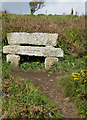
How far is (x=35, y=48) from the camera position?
5.57 m

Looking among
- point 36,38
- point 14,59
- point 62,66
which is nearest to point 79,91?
point 62,66

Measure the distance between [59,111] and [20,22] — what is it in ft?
17.7

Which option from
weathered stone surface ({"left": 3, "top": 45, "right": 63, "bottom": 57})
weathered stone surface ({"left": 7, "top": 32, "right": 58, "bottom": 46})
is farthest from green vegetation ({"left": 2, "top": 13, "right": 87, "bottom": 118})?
weathered stone surface ({"left": 7, "top": 32, "right": 58, "bottom": 46})

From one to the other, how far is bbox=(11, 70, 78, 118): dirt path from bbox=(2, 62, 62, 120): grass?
0.70 ft

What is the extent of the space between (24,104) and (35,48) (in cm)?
272

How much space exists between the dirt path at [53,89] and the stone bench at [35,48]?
557 mm

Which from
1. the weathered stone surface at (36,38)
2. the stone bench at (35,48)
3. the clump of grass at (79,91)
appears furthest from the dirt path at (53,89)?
the weathered stone surface at (36,38)

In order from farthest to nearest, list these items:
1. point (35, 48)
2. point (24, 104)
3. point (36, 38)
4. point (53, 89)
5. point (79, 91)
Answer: point (36, 38) → point (35, 48) → point (53, 89) → point (79, 91) → point (24, 104)

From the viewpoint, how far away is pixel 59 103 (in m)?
3.53

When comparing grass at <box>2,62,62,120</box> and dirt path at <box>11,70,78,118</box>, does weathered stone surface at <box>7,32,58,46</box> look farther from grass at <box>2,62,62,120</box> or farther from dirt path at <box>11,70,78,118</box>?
grass at <box>2,62,62,120</box>

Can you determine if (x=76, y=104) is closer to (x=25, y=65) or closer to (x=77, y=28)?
(x=25, y=65)

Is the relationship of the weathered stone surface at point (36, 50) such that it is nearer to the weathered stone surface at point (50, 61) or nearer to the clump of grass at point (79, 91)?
the weathered stone surface at point (50, 61)

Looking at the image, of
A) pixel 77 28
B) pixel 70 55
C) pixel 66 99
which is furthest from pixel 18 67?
pixel 77 28

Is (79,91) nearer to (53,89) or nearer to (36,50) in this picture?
(53,89)
